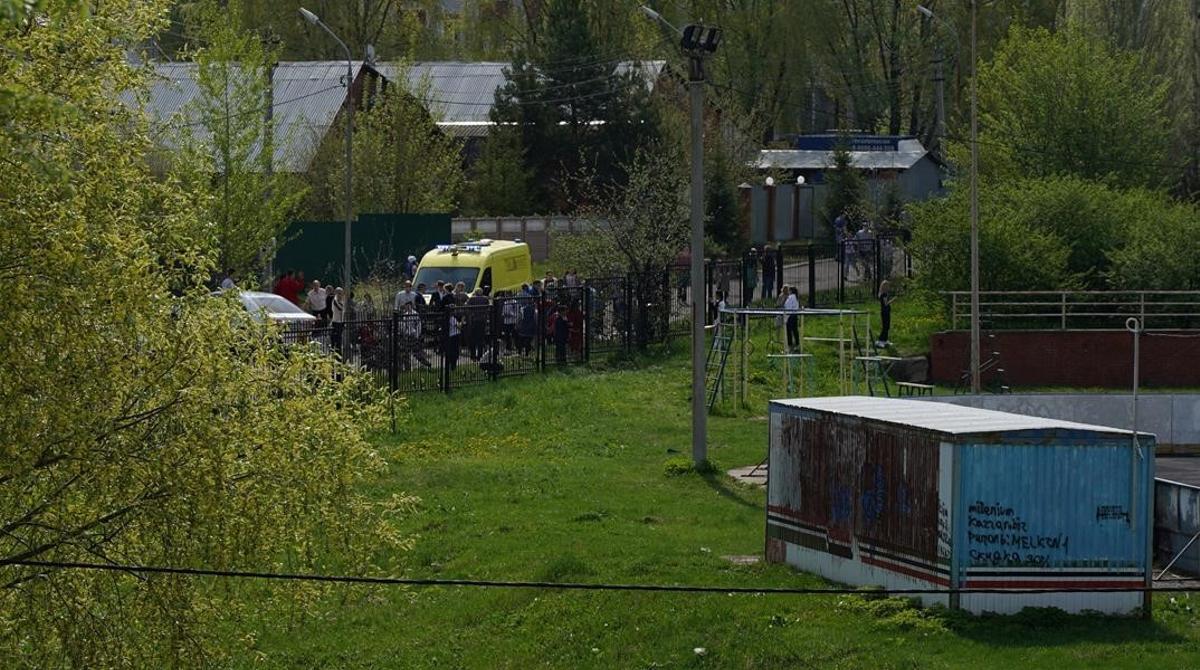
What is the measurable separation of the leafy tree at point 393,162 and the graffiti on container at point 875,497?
1482 inches

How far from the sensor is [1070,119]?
1817 inches

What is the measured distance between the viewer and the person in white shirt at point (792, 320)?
116ft

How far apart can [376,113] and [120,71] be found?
41520 millimetres

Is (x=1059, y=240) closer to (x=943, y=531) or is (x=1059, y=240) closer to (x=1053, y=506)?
(x=1053, y=506)

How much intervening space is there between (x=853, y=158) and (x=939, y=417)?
42.4 meters

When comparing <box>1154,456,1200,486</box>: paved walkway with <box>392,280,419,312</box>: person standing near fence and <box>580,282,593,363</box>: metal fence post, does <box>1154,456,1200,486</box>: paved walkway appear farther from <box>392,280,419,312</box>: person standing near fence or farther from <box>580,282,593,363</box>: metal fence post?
<box>392,280,419,312</box>: person standing near fence

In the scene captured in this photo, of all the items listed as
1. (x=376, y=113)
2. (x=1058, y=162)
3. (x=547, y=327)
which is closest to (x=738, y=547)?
(x=547, y=327)

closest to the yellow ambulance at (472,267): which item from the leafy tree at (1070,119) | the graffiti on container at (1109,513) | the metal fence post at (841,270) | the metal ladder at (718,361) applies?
the metal ladder at (718,361)

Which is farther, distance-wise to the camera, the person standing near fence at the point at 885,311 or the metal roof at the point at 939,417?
the person standing near fence at the point at 885,311

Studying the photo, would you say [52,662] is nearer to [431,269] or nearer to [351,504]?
[351,504]

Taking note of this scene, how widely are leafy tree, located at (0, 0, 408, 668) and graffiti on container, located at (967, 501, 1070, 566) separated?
5.98 m

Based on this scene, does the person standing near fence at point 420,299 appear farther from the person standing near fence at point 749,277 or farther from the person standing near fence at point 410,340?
the person standing near fence at point 749,277

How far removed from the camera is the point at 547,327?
115 feet

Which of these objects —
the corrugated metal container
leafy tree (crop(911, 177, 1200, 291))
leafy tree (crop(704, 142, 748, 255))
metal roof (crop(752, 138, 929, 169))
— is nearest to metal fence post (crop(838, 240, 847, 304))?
leafy tree (crop(911, 177, 1200, 291))
